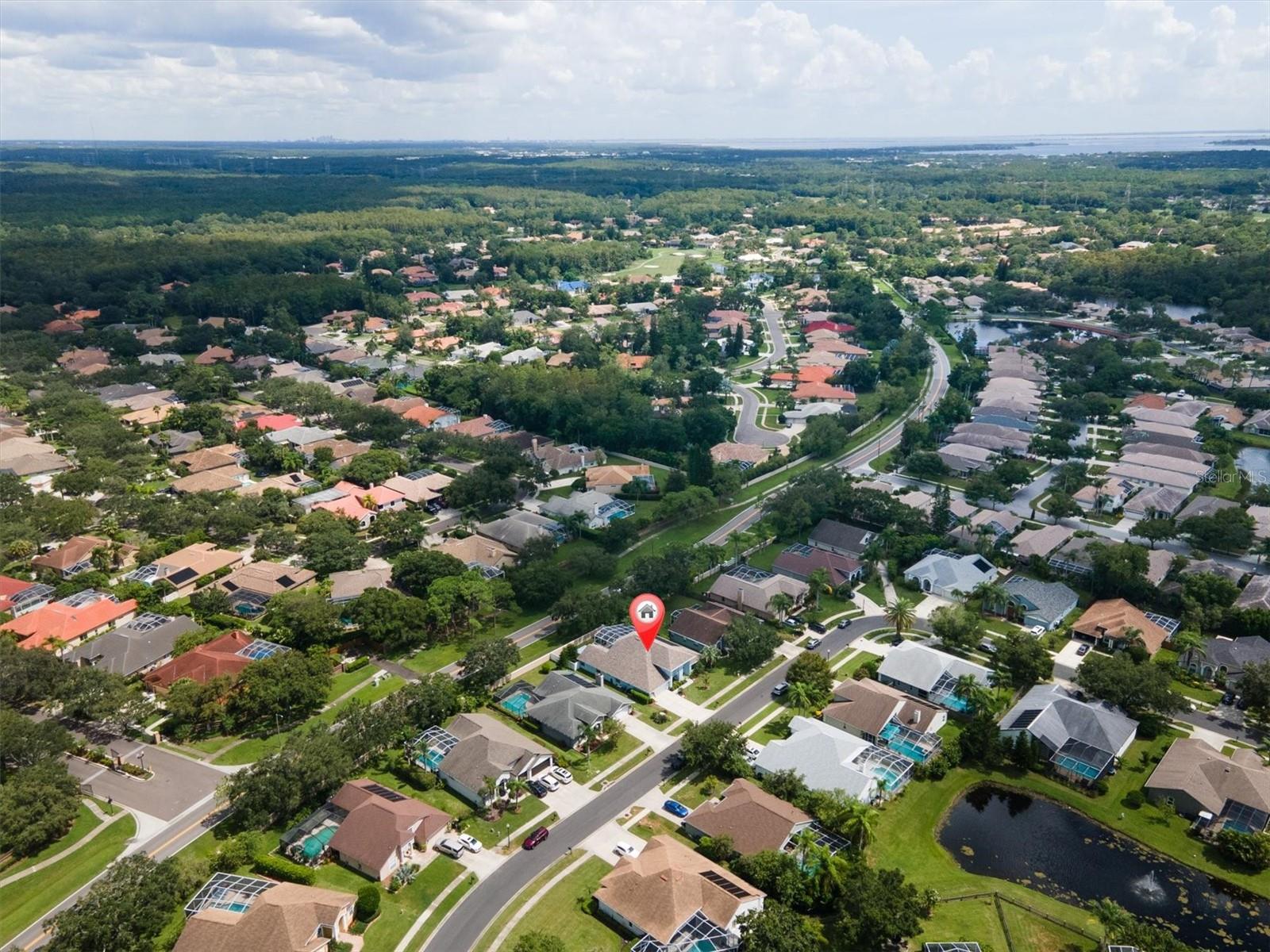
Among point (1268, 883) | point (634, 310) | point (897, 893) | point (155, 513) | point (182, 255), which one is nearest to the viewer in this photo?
point (897, 893)

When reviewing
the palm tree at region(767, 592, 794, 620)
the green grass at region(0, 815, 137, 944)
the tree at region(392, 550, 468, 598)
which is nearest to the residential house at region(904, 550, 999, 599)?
the palm tree at region(767, 592, 794, 620)

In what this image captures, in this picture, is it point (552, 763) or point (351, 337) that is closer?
point (552, 763)

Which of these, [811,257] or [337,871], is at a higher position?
[811,257]

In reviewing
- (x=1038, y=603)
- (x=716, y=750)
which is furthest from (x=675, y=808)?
(x=1038, y=603)

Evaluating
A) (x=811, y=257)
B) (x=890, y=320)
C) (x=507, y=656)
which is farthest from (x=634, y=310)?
(x=507, y=656)

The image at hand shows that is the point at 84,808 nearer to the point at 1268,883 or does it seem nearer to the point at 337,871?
the point at 337,871

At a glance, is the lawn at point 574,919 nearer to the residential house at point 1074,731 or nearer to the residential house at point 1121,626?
the residential house at point 1074,731

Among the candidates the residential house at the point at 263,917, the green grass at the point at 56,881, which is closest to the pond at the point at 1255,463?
the residential house at the point at 263,917
